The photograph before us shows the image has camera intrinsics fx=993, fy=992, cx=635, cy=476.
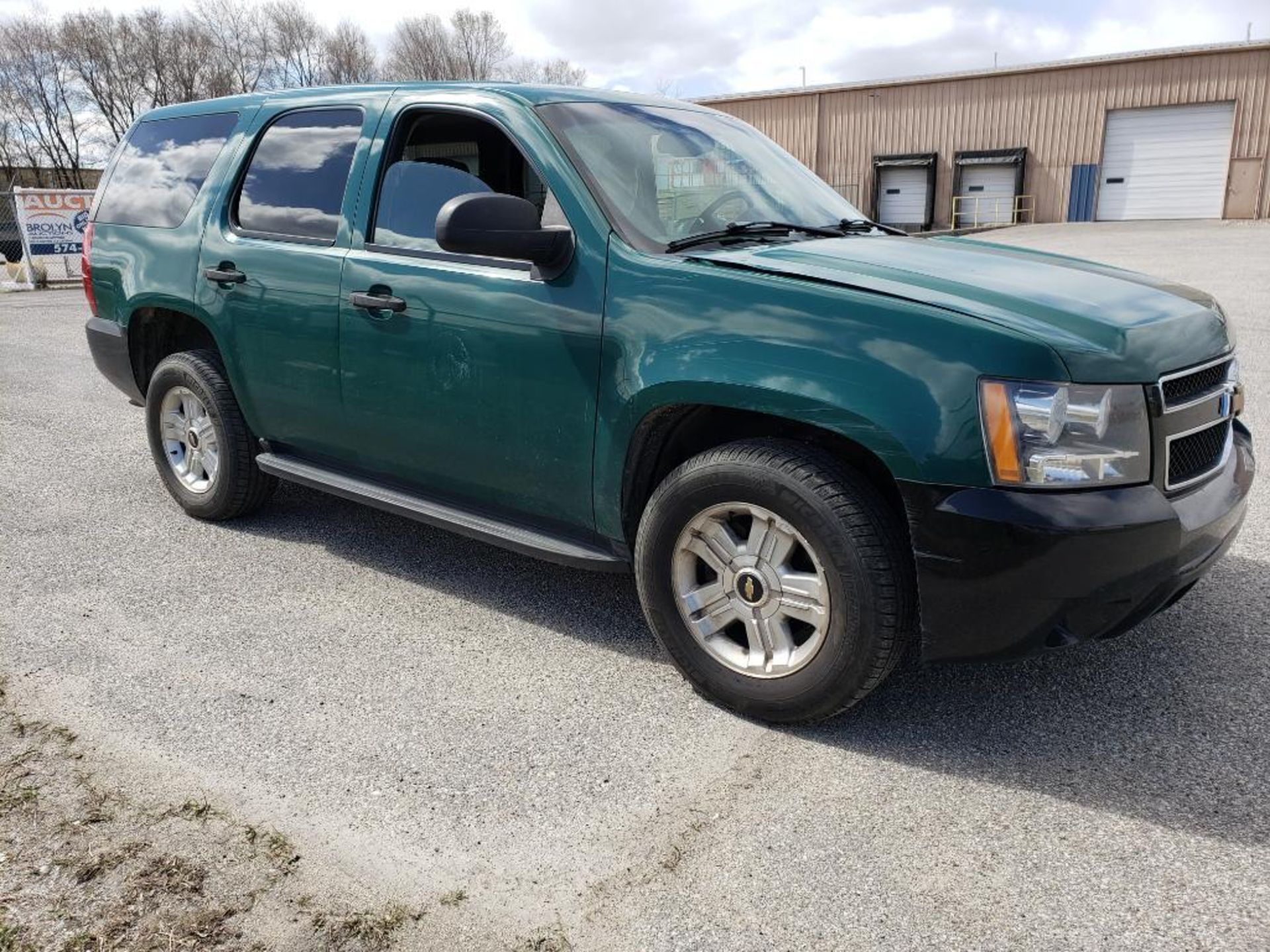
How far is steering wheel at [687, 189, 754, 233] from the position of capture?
3365 mm

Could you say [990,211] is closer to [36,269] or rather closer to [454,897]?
[36,269]

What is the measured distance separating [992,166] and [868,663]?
43.2 m

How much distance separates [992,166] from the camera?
135ft

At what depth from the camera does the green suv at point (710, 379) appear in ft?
8.34

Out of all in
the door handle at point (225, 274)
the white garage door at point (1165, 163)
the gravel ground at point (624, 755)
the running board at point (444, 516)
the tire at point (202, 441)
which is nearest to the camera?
the gravel ground at point (624, 755)

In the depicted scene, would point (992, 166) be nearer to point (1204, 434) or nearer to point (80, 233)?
point (80, 233)

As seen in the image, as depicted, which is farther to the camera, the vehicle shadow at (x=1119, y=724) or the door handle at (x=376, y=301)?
the door handle at (x=376, y=301)

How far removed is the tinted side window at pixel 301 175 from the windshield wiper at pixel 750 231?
1.52 m

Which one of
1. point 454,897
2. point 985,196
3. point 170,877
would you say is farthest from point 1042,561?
point 985,196

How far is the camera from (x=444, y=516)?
368cm

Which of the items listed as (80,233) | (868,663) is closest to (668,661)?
(868,663)

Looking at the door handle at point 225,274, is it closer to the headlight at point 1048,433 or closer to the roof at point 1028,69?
the headlight at point 1048,433

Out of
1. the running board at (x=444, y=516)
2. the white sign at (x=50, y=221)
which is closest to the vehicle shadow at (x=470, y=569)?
the running board at (x=444, y=516)

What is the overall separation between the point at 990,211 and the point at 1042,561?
43370 millimetres
